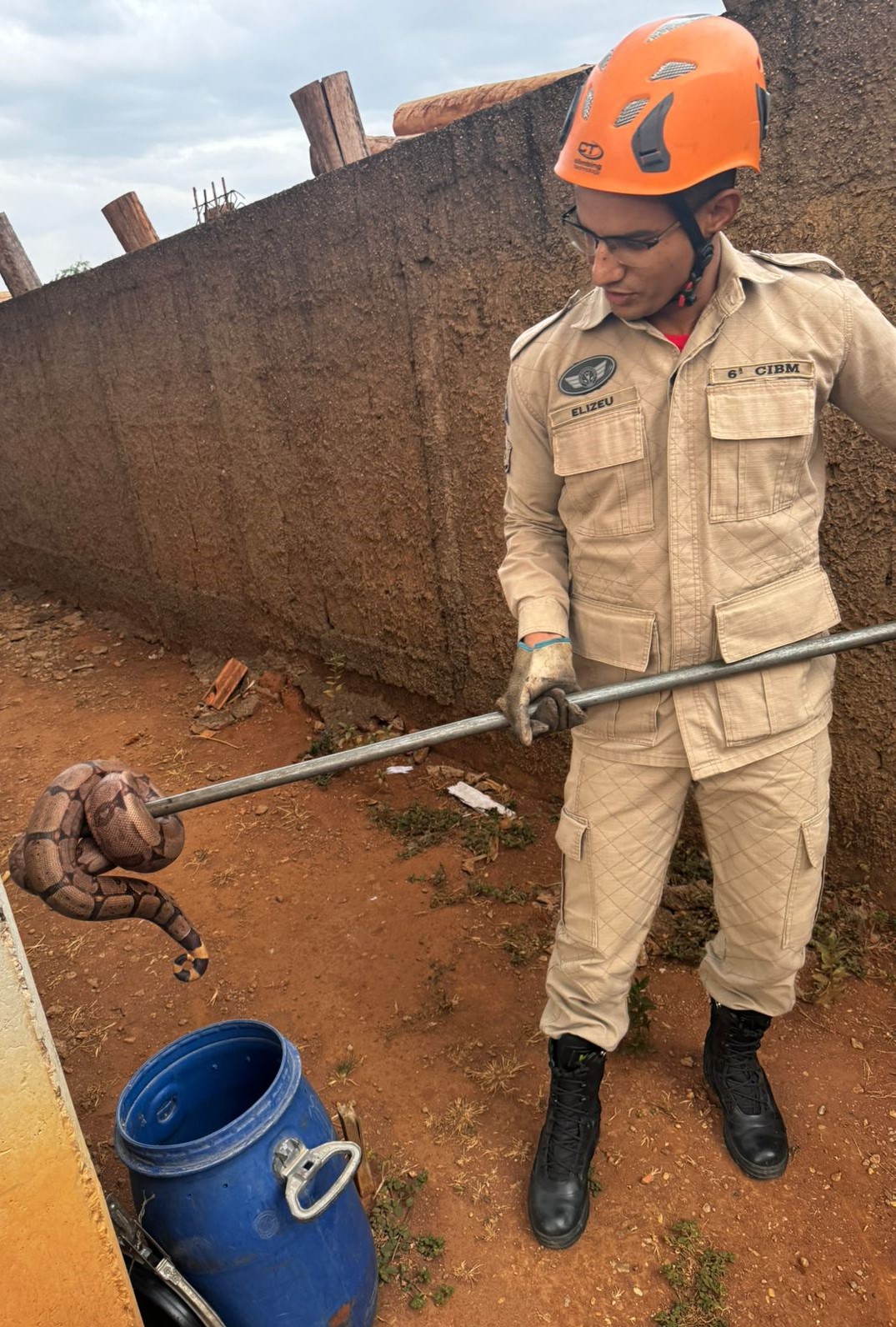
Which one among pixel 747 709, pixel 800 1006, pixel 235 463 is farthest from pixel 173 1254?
pixel 235 463

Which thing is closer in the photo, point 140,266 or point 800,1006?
point 800,1006

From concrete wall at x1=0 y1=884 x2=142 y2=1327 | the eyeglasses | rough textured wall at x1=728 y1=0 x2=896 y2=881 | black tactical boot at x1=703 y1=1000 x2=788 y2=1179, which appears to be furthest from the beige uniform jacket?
concrete wall at x1=0 y1=884 x2=142 y2=1327

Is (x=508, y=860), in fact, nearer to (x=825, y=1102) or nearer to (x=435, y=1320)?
(x=825, y=1102)

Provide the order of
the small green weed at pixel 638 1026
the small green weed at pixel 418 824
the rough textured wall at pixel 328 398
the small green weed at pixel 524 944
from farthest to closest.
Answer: the small green weed at pixel 418 824 < the rough textured wall at pixel 328 398 < the small green weed at pixel 524 944 < the small green weed at pixel 638 1026

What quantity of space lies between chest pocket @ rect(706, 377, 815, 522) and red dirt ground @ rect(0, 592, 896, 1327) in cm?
184

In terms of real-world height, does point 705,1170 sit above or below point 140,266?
below

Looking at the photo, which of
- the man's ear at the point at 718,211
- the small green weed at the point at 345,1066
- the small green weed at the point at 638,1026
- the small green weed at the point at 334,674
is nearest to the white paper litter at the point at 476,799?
the small green weed at the point at 334,674

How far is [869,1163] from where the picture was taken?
231 centimetres

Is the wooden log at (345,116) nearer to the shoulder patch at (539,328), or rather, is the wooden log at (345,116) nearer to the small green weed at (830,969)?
the shoulder patch at (539,328)

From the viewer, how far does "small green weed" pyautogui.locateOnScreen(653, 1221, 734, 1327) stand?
2.01 metres

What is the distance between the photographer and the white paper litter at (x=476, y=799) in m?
4.05

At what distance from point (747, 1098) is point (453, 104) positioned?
161 inches

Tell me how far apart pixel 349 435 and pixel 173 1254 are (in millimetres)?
3491

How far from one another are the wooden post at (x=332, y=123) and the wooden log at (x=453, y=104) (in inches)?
8.6
